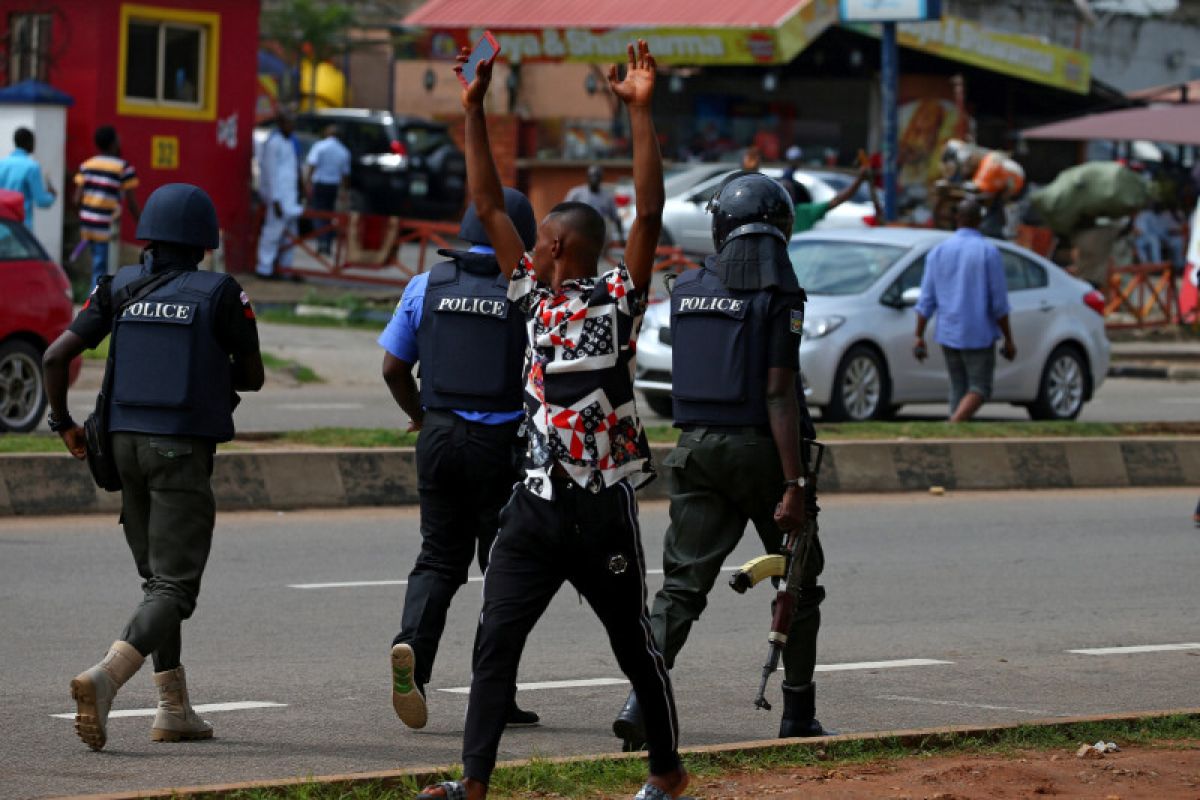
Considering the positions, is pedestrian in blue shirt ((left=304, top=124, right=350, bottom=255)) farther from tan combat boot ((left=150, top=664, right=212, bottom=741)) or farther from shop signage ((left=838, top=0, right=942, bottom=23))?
tan combat boot ((left=150, top=664, right=212, bottom=741))

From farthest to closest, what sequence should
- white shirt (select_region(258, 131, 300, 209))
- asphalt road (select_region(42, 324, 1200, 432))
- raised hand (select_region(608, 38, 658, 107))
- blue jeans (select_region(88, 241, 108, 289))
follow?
white shirt (select_region(258, 131, 300, 209)), blue jeans (select_region(88, 241, 108, 289)), asphalt road (select_region(42, 324, 1200, 432)), raised hand (select_region(608, 38, 658, 107))

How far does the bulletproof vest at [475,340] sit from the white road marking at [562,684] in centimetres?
135

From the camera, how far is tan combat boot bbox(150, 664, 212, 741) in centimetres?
709

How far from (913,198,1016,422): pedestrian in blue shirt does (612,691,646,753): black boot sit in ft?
29.3

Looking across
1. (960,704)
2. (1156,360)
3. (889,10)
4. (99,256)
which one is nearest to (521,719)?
(960,704)

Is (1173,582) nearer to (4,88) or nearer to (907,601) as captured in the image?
(907,601)

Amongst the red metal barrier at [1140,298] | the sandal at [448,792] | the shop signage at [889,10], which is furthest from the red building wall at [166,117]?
the sandal at [448,792]

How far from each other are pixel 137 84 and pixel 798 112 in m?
19.4

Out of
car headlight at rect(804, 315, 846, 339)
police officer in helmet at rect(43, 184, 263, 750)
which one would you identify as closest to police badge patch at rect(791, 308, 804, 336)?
police officer in helmet at rect(43, 184, 263, 750)

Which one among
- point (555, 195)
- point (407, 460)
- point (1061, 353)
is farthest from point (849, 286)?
point (555, 195)

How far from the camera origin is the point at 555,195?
119ft

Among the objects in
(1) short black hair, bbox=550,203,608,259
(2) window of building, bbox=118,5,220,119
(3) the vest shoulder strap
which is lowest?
(3) the vest shoulder strap

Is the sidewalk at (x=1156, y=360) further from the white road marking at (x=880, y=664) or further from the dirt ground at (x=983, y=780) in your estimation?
the dirt ground at (x=983, y=780)

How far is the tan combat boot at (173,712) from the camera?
709 cm
